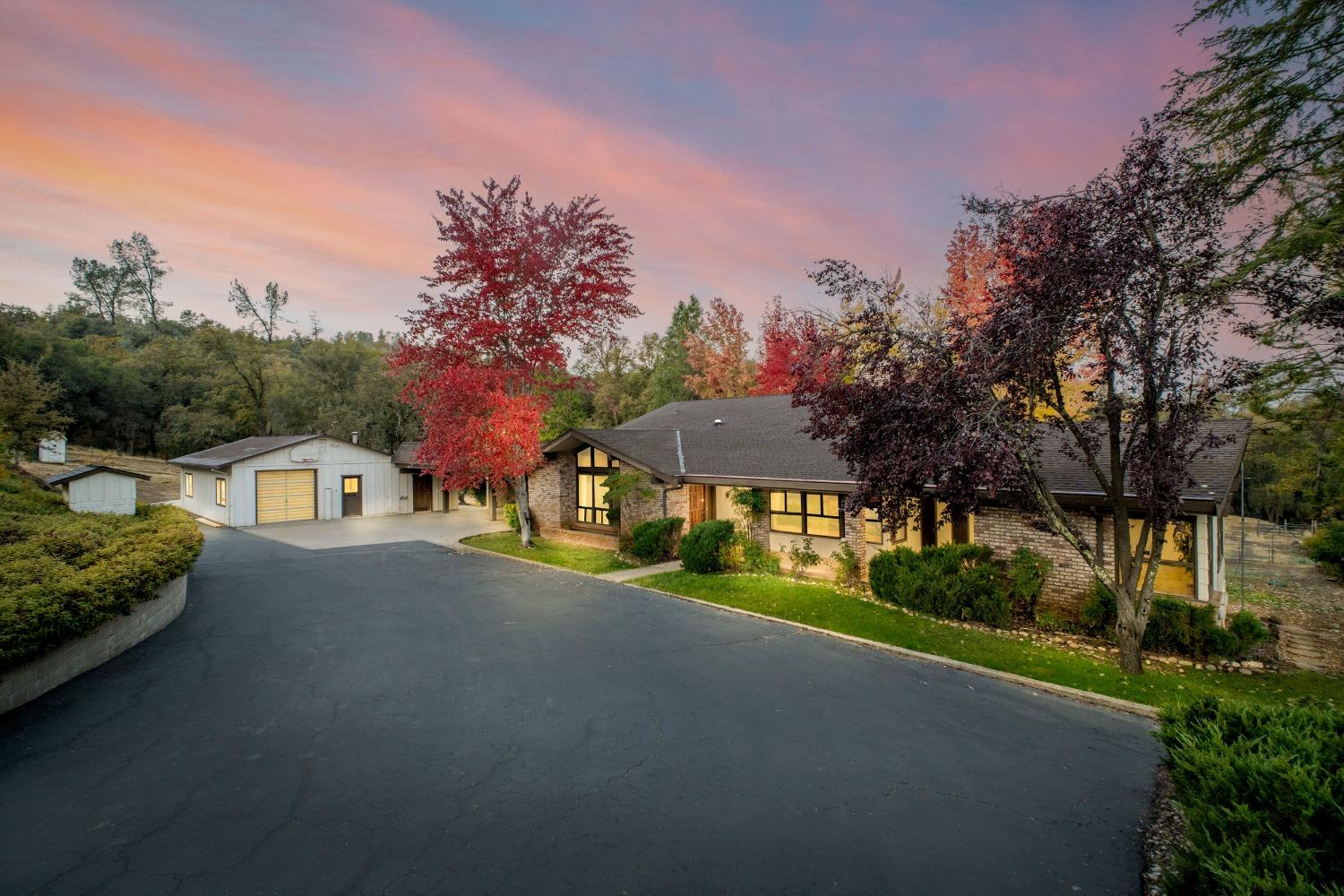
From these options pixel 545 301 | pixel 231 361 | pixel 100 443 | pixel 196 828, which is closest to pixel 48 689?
pixel 196 828

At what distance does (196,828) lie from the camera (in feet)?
14.8

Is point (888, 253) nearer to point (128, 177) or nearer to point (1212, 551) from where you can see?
point (1212, 551)

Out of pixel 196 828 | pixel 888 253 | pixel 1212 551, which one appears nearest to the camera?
pixel 196 828

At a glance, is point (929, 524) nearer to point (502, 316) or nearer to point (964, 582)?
point (964, 582)

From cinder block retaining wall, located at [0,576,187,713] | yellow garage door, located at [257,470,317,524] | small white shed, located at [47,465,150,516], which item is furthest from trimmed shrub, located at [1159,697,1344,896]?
yellow garage door, located at [257,470,317,524]

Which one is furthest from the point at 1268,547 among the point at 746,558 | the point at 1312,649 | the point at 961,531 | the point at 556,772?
the point at 556,772

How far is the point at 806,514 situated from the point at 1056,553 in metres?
5.59

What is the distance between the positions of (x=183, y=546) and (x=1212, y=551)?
63.9 feet

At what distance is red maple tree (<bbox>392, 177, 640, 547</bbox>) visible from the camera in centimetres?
1820

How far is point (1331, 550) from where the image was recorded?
18594 mm

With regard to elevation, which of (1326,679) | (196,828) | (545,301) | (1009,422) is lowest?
(1326,679)

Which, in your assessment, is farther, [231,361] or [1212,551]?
[231,361]

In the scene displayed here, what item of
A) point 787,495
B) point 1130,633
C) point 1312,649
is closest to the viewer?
point 1130,633

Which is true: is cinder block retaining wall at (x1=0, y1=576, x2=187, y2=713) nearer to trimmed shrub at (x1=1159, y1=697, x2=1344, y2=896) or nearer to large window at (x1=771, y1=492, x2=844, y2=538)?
trimmed shrub at (x1=1159, y1=697, x2=1344, y2=896)
